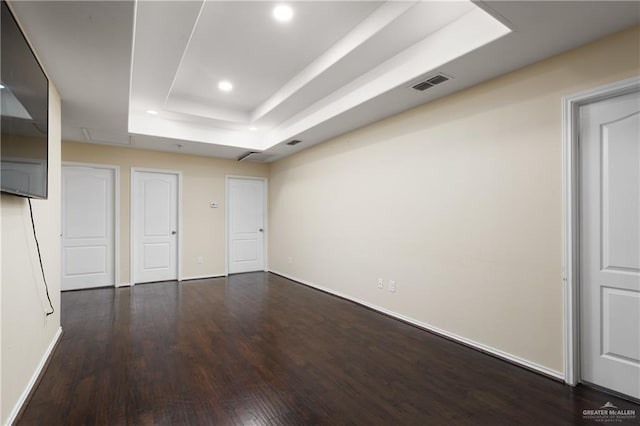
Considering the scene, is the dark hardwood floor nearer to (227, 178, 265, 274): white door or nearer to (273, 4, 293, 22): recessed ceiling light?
(227, 178, 265, 274): white door

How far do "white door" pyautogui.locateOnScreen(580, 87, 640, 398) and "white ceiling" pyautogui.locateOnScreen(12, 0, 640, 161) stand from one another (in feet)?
2.08

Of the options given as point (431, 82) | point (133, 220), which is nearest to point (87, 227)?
point (133, 220)

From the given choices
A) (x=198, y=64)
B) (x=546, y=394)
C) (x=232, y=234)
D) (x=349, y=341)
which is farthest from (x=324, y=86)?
(x=232, y=234)

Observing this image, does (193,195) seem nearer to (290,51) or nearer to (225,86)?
(225,86)

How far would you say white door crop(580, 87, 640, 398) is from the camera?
6.90ft

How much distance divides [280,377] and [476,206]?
231cm

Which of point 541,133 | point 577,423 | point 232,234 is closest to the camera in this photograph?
point 577,423

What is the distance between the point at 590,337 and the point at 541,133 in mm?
1584

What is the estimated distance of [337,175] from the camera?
489 centimetres

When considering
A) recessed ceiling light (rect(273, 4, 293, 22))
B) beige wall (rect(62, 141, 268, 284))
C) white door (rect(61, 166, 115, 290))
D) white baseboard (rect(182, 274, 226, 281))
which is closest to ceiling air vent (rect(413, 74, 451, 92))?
recessed ceiling light (rect(273, 4, 293, 22))

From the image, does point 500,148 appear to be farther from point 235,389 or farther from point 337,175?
point 235,389

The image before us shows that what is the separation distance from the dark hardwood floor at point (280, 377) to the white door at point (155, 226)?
6.10 ft

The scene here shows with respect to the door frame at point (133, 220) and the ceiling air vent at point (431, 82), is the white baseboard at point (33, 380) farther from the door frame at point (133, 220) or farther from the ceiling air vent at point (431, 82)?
the ceiling air vent at point (431, 82)

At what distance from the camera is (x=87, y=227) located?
17.3ft
